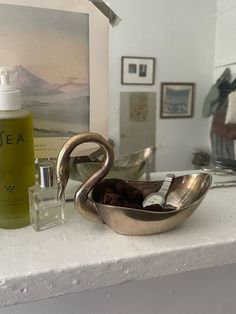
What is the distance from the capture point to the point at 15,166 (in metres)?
0.28

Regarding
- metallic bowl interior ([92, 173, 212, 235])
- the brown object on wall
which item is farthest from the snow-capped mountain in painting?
the brown object on wall

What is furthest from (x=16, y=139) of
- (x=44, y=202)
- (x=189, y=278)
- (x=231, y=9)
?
(x=231, y=9)

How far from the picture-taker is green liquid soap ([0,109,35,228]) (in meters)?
0.27

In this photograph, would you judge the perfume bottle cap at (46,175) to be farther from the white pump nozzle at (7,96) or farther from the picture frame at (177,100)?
the picture frame at (177,100)

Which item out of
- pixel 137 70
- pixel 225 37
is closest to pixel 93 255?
pixel 137 70

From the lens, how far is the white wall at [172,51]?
0.42 metres

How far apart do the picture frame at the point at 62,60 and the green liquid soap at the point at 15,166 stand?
0.20 ft

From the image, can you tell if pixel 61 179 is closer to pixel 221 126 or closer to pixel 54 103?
pixel 54 103

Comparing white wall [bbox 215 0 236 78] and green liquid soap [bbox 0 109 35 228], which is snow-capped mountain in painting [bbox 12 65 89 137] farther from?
white wall [bbox 215 0 236 78]

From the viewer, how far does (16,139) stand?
276mm

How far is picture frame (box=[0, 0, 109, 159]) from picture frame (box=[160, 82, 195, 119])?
122mm

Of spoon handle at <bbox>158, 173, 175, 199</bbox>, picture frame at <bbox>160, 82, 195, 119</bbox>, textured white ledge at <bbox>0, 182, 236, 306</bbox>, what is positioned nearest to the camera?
textured white ledge at <bbox>0, 182, 236, 306</bbox>

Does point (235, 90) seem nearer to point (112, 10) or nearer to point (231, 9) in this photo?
point (231, 9)

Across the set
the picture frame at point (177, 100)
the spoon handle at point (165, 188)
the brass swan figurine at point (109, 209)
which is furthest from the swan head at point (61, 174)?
the picture frame at point (177, 100)
